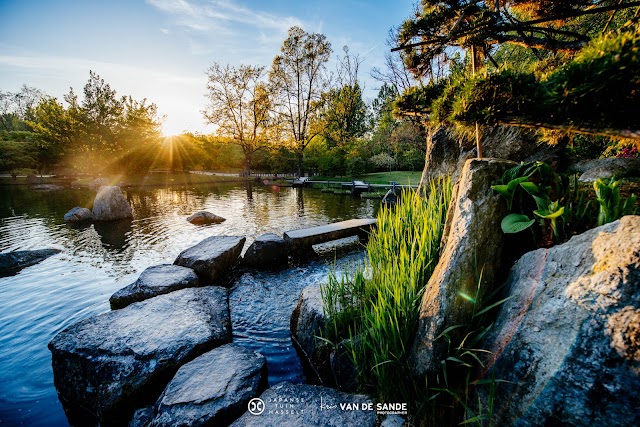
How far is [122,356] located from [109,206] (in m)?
12.7

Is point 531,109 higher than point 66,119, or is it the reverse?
point 66,119

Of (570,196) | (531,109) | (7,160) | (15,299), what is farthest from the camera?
(7,160)

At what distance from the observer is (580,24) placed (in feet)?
23.2

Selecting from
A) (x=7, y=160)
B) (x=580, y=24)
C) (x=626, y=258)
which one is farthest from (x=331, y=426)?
(x=7, y=160)

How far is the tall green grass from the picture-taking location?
233cm

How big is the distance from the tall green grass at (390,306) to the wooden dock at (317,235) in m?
3.50

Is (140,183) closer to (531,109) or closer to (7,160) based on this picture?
(7,160)

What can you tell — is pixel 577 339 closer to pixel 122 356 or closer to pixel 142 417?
pixel 142 417

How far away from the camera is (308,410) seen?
240cm

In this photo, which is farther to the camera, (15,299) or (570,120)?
(15,299)

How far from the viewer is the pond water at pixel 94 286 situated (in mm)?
3469

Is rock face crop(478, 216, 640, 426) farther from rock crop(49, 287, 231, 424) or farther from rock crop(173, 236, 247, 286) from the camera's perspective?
rock crop(173, 236, 247, 286)

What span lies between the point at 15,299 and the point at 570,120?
9.06 m

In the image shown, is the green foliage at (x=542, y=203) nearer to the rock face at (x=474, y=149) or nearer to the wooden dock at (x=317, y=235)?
the wooden dock at (x=317, y=235)
